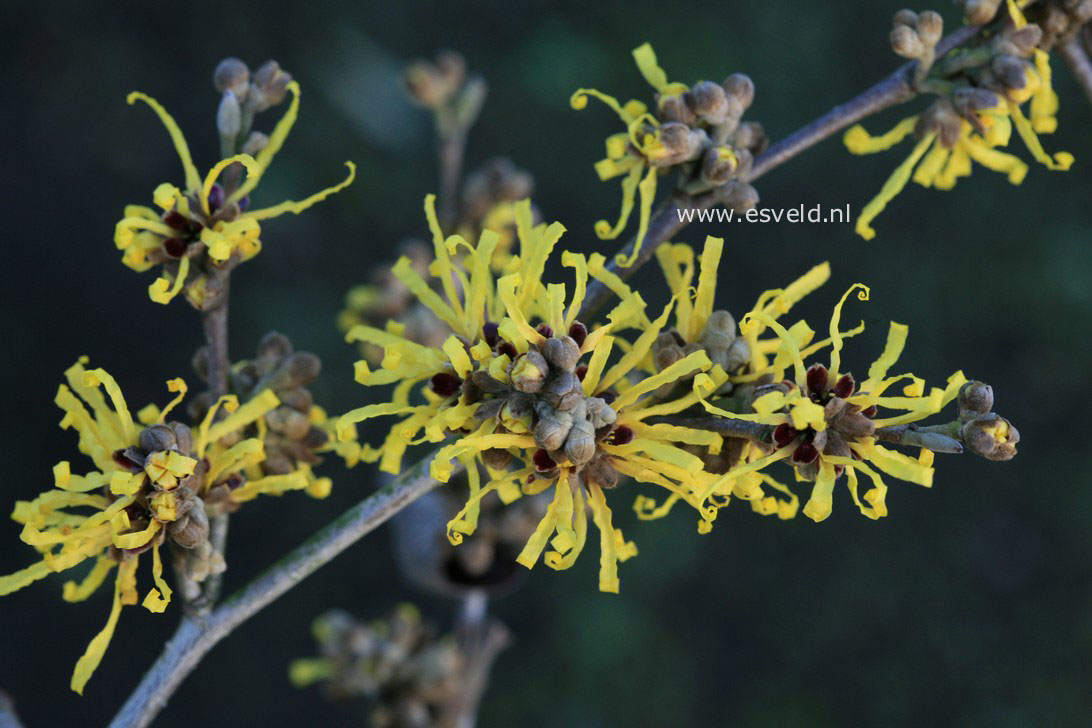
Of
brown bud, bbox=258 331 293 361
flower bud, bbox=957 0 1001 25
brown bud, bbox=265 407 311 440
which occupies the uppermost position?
A: flower bud, bbox=957 0 1001 25

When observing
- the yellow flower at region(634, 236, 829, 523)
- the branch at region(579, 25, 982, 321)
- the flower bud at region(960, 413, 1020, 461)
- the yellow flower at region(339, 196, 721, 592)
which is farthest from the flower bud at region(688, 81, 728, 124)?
the flower bud at region(960, 413, 1020, 461)

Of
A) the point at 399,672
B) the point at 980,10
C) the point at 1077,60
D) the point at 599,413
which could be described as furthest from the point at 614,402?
the point at 399,672

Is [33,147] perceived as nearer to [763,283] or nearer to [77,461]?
[77,461]

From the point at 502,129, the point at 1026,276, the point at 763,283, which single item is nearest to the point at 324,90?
the point at 502,129

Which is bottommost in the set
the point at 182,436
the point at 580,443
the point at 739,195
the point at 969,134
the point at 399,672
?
the point at 399,672

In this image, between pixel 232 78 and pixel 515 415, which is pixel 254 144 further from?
pixel 515 415

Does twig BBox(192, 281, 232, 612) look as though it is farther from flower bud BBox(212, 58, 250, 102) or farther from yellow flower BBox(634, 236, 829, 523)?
yellow flower BBox(634, 236, 829, 523)
